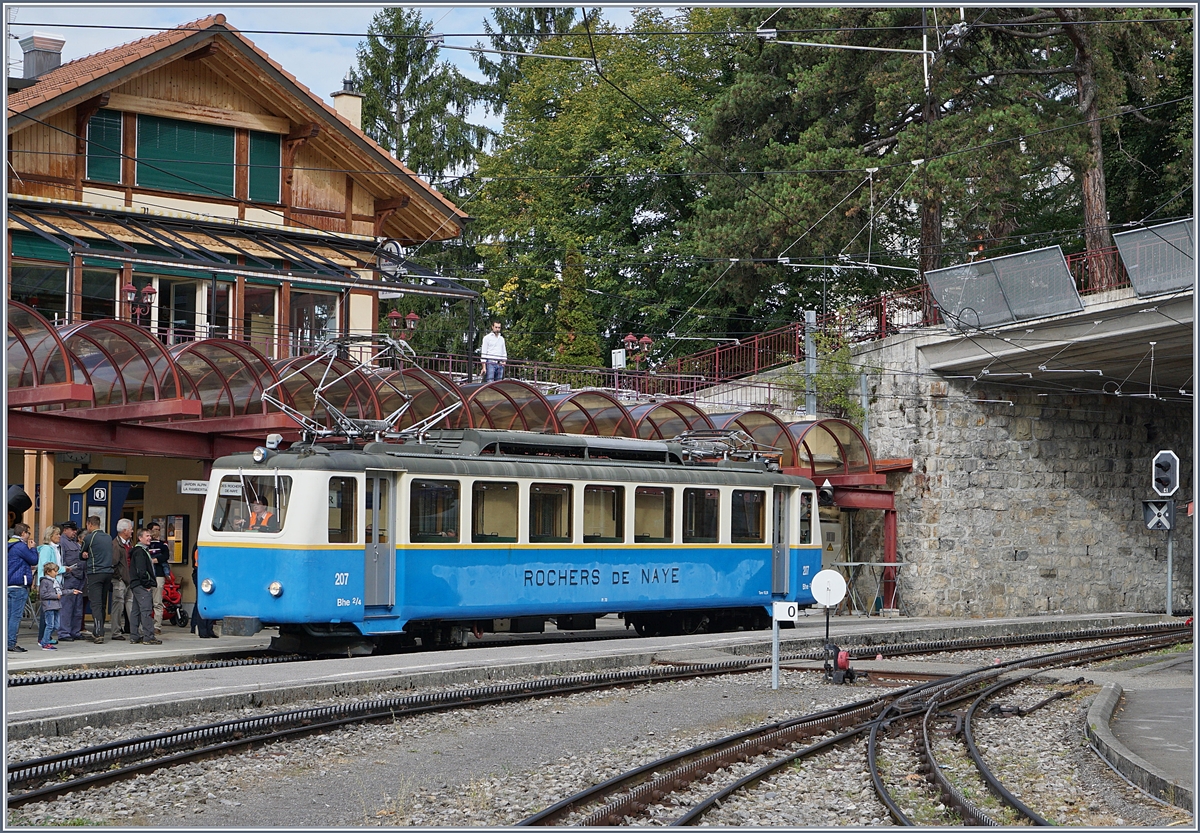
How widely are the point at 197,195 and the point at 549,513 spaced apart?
1179 cm

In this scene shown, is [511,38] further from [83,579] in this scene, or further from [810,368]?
[83,579]

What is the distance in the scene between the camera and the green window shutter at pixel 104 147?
1047 inches

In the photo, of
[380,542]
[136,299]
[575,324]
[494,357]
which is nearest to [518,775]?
[380,542]

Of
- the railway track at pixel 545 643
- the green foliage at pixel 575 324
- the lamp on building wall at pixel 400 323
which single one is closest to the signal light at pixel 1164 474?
the railway track at pixel 545 643

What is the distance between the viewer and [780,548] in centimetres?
2391

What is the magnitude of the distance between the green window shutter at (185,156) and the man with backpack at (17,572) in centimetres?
1141

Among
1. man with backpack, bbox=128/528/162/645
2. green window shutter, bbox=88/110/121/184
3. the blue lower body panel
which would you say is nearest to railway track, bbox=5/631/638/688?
the blue lower body panel

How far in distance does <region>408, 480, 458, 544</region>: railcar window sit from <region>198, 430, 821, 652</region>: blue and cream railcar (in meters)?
0.02

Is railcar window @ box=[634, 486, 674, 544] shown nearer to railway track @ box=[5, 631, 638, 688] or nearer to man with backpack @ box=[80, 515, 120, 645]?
railway track @ box=[5, 631, 638, 688]

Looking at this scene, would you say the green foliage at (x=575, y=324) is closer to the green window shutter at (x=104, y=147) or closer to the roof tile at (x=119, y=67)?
the roof tile at (x=119, y=67)

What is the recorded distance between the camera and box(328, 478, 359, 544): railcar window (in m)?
17.8

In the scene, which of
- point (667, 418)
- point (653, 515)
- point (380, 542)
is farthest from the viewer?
point (667, 418)

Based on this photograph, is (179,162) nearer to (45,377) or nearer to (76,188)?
(76,188)

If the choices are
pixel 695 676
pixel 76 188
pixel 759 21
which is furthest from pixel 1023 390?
pixel 76 188
